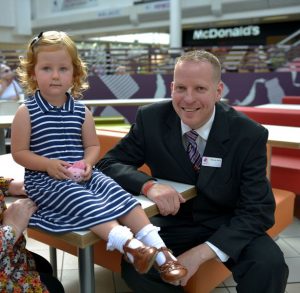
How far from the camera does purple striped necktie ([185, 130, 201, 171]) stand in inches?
65.0

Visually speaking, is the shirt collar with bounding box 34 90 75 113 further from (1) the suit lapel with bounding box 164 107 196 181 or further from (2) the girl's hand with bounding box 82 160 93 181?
(1) the suit lapel with bounding box 164 107 196 181

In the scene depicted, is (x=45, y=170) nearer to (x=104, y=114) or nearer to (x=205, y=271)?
(x=205, y=271)

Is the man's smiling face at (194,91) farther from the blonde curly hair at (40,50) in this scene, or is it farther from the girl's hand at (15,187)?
the girl's hand at (15,187)

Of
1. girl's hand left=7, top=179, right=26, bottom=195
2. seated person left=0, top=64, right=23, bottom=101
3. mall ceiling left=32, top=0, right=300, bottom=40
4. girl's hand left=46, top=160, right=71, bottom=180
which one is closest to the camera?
girl's hand left=46, top=160, right=71, bottom=180

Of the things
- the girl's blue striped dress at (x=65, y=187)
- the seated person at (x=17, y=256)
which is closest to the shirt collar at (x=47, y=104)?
the girl's blue striped dress at (x=65, y=187)

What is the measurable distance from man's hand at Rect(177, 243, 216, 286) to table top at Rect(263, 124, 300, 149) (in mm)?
1087

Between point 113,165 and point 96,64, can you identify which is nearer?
point 113,165

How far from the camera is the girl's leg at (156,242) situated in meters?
1.17

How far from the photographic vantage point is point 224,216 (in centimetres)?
166

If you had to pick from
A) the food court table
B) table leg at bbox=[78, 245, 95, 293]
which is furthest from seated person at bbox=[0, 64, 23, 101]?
table leg at bbox=[78, 245, 95, 293]

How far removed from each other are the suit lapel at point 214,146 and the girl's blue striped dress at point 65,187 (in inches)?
14.2

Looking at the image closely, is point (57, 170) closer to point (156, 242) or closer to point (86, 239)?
point (86, 239)

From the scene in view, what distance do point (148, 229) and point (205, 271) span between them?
42cm

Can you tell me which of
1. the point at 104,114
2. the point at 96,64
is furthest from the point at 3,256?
the point at 96,64
